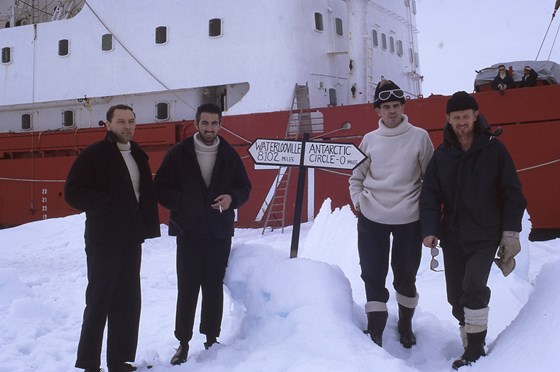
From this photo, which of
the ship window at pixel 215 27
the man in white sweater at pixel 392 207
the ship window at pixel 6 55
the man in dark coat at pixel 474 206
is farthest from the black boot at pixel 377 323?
the ship window at pixel 6 55

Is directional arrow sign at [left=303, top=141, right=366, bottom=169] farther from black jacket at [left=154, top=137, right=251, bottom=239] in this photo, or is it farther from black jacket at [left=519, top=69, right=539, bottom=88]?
black jacket at [left=519, top=69, right=539, bottom=88]

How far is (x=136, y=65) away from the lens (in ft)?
32.7

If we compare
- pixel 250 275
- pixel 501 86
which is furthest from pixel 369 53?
pixel 250 275

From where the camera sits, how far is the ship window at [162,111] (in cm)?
1015

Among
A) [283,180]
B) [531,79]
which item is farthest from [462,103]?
[283,180]

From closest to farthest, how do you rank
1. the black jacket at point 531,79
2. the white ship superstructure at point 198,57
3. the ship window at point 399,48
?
the black jacket at point 531,79
the white ship superstructure at point 198,57
the ship window at point 399,48

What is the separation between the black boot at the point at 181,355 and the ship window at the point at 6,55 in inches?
418

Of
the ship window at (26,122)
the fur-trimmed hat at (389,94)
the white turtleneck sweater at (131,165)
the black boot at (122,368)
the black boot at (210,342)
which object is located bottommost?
the black boot at (122,368)

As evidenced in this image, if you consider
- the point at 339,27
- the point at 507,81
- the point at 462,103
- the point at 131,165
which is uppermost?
the point at 339,27

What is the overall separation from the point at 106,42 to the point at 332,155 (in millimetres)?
8414

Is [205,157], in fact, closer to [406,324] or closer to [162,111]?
[406,324]

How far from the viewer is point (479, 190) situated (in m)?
2.47

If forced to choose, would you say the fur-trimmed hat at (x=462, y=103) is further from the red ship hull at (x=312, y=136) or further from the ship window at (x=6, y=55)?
the ship window at (x=6, y=55)

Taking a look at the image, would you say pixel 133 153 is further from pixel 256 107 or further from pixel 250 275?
pixel 256 107
